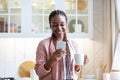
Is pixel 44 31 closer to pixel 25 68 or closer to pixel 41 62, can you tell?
pixel 25 68

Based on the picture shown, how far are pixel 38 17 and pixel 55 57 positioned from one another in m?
1.75

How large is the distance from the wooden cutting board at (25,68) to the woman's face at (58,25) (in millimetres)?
1649

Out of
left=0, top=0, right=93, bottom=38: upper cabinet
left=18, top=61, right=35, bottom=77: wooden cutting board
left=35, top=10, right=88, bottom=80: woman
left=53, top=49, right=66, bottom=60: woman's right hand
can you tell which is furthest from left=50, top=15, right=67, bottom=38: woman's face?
left=18, top=61, right=35, bottom=77: wooden cutting board

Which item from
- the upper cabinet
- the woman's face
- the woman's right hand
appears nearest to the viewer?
the woman's right hand

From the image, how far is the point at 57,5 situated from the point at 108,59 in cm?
85

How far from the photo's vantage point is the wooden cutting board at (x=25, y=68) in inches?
115

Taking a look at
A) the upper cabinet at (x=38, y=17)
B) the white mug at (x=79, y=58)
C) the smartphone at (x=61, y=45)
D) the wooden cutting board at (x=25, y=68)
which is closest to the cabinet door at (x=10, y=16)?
the upper cabinet at (x=38, y=17)

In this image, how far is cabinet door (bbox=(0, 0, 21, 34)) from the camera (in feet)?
9.40

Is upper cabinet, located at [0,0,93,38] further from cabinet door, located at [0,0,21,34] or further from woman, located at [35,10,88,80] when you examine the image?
woman, located at [35,10,88,80]

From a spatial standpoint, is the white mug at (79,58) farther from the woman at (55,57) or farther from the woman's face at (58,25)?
the woman's face at (58,25)

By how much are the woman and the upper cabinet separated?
5.04 ft

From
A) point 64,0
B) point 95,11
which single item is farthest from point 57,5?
point 95,11

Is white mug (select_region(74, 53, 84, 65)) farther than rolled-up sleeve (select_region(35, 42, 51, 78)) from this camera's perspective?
Yes

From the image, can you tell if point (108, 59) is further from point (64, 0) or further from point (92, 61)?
point (64, 0)
